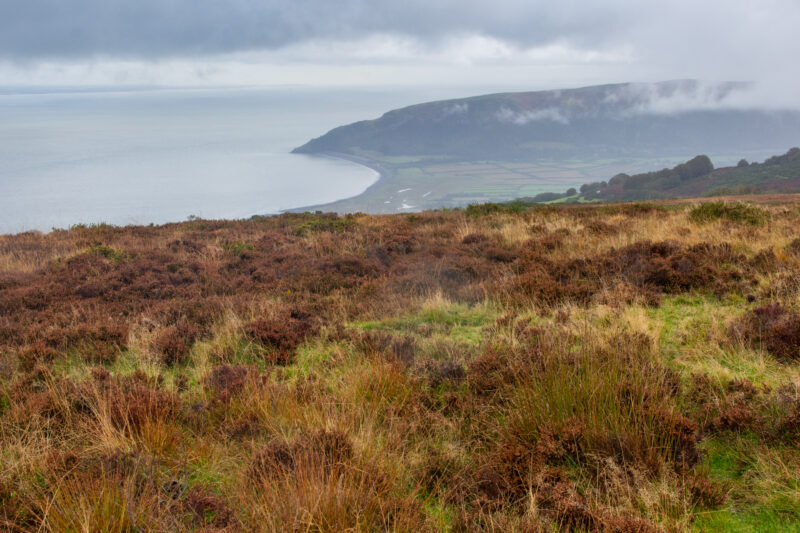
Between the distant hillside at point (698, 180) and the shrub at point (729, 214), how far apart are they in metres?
41.1

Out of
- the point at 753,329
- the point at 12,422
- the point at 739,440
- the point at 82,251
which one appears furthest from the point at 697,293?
the point at 82,251

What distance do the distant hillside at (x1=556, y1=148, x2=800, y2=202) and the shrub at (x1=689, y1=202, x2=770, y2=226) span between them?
135 feet

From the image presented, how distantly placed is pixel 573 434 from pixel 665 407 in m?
0.81

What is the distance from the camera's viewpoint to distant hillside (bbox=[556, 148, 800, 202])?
5841 centimetres

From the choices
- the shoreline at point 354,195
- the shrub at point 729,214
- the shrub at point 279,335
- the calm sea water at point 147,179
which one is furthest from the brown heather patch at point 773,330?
the calm sea water at point 147,179

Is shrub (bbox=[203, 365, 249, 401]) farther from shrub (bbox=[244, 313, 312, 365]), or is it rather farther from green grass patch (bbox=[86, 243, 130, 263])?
green grass patch (bbox=[86, 243, 130, 263])

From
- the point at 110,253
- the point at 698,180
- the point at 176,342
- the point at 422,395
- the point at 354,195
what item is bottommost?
the point at 422,395

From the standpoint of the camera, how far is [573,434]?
11.3 ft

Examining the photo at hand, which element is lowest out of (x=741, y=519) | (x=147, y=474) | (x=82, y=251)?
(x=741, y=519)

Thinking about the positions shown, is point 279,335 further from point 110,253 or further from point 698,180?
point 698,180

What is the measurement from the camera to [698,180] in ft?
228

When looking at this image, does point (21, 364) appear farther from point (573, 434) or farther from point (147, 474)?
point (573, 434)

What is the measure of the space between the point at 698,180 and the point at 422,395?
7921cm

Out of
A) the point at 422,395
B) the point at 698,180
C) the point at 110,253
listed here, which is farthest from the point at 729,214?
the point at 698,180
